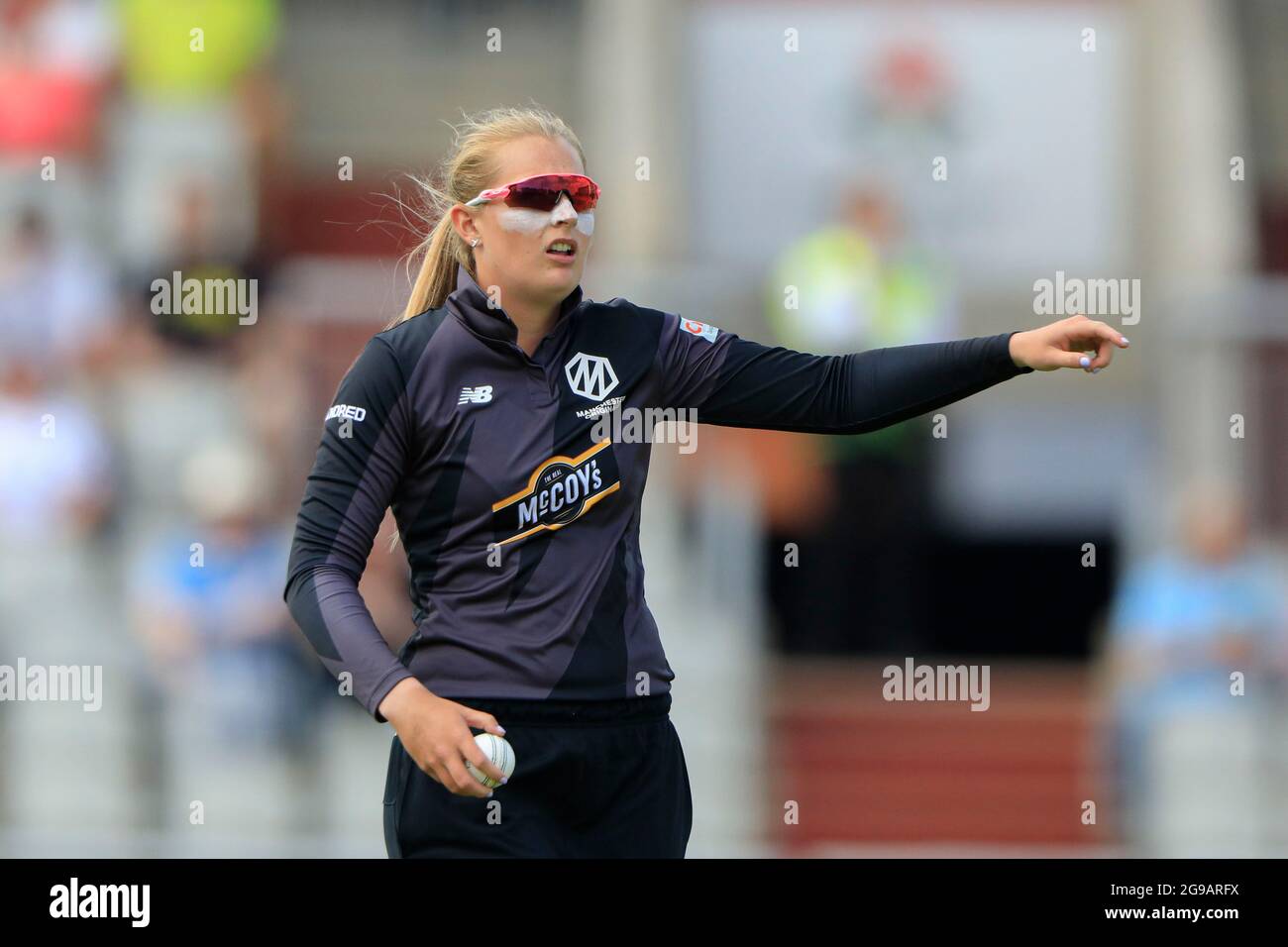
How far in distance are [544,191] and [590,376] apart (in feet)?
1.18

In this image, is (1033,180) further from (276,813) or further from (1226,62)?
(276,813)

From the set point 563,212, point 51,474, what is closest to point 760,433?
point 51,474

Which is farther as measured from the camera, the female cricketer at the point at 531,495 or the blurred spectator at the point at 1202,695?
the blurred spectator at the point at 1202,695

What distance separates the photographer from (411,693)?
353 centimetres

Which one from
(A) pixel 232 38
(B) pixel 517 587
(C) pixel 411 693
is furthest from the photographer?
(A) pixel 232 38

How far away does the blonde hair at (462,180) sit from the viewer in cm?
395

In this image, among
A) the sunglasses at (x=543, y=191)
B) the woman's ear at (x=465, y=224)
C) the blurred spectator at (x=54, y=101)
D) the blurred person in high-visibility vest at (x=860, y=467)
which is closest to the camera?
the sunglasses at (x=543, y=191)

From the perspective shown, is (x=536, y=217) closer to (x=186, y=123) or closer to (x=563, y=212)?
(x=563, y=212)

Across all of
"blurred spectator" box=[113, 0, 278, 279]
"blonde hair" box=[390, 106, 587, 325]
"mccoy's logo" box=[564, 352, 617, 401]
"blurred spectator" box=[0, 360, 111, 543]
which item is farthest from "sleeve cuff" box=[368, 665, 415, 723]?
"blurred spectator" box=[113, 0, 278, 279]

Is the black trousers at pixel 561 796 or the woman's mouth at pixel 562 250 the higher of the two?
the woman's mouth at pixel 562 250

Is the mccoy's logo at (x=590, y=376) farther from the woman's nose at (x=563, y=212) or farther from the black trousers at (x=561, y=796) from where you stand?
the black trousers at (x=561, y=796)

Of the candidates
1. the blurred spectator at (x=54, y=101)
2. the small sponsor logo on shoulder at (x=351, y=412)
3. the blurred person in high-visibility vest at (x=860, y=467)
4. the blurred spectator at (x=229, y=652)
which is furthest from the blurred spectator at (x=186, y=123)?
the small sponsor logo on shoulder at (x=351, y=412)

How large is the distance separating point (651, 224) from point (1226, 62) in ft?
12.6
